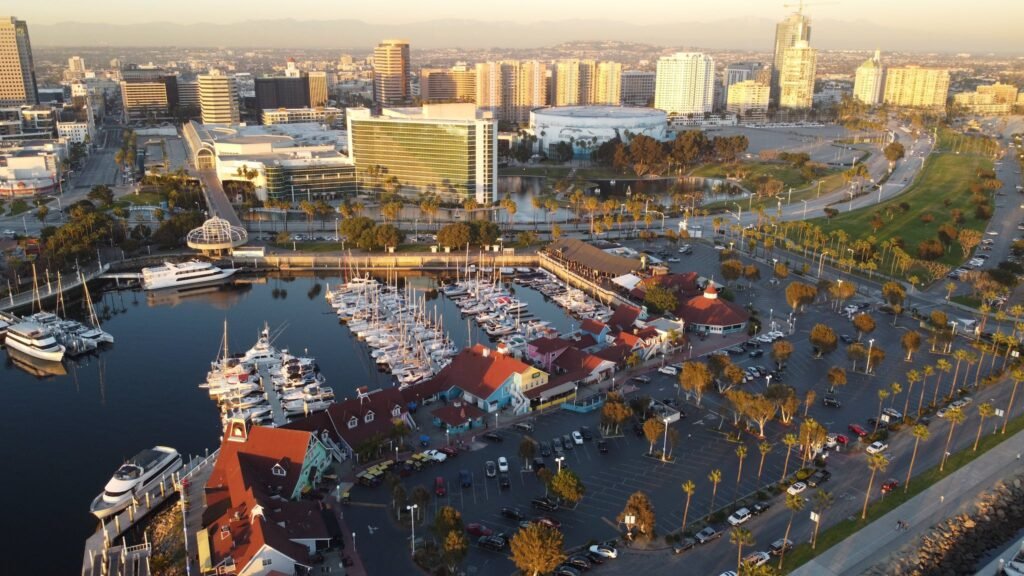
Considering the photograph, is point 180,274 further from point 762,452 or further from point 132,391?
point 762,452

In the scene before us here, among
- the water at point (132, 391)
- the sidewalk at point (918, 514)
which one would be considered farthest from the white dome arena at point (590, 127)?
the sidewalk at point (918, 514)

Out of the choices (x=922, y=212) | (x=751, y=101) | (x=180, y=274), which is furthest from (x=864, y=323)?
(x=751, y=101)

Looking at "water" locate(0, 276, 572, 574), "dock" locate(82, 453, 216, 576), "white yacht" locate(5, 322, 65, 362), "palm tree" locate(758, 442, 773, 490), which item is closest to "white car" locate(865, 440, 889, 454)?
"palm tree" locate(758, 442, 773, 490)

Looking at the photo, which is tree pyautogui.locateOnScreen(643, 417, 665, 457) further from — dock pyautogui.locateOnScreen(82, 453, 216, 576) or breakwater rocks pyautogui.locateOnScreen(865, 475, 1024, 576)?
dock pyautogui.locateOnScreen(82, 453, 216, 576)

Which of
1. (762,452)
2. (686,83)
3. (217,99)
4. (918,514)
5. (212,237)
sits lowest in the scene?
(918,514)

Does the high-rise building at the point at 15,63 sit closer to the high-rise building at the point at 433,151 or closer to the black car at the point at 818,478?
the high-rise building at the point at 433,151
